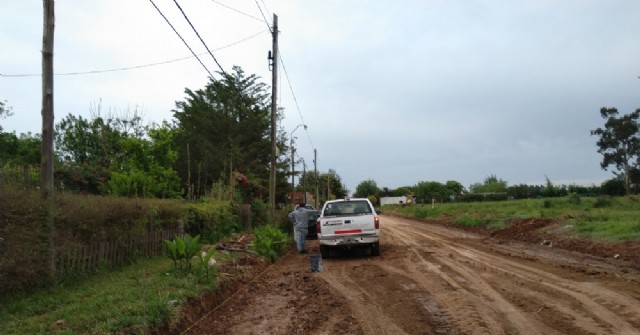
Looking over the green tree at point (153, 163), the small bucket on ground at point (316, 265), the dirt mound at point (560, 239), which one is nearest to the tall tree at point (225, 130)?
the green tree at point (153, 163)

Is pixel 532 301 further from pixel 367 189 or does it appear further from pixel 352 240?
pixel 367 189

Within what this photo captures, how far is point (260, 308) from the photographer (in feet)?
29.0

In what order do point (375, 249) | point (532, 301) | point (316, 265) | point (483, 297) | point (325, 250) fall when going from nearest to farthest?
point (532, 301) → point (483, 297) → point (316, 265) → point (375, 249) → point (325, 250)

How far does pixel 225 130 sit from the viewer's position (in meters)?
50.5

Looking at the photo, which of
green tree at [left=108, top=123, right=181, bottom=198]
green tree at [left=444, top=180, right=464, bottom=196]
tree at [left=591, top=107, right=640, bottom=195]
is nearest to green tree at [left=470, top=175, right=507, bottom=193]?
green tree at [left=444, top=180, right=464, bottom=196]

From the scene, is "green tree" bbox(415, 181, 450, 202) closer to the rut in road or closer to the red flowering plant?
the red flowering plant

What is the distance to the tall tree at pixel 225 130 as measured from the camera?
157ft

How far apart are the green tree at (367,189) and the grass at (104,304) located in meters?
125

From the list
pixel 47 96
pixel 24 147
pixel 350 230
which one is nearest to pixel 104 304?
pixel 47 96

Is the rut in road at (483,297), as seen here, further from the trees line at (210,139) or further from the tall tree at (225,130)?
the tall tree at (225,130)

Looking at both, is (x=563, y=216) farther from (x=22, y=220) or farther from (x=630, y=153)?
(x=630, y=153)

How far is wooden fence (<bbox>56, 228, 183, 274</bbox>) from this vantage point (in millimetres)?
9086

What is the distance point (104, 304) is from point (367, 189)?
130135mm

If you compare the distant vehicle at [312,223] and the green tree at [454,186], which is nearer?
the distant vehicle at [312,223]
